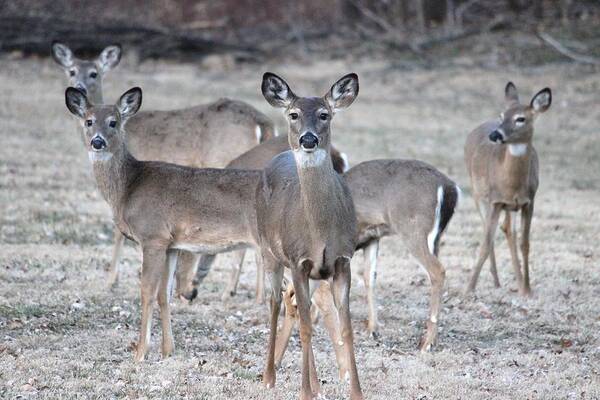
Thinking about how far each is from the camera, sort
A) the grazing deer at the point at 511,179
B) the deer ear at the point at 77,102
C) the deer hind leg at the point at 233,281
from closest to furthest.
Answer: the deer ear at the point at 77,102 < the deer hind leg at the point at 233,281 < the grazing deer at the point at 511,179

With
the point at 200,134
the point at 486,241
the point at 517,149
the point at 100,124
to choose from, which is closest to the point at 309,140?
the point at 100,124

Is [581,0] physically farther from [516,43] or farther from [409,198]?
[409,198]

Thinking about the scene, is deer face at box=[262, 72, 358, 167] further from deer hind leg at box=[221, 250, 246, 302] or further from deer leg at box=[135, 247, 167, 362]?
deer hind leg at box=[221, 250, 246, 302]

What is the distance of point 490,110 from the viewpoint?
2144 centimetres

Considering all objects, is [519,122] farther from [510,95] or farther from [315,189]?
[315,189]

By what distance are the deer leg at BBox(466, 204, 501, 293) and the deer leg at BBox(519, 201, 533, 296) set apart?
25 cm

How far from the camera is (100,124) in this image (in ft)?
27.9

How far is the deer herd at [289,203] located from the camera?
6879 mm

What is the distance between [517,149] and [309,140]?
14.7 ft

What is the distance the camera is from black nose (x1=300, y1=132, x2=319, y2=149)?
22.1ft

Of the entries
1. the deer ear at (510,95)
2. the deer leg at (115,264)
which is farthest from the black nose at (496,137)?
the deer leg at (115,264)

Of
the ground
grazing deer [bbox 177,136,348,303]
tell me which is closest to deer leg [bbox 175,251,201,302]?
grazing deer [bbox 177,136,348,303]

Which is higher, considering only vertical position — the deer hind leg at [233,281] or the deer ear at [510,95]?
the deer ear at [510,95]

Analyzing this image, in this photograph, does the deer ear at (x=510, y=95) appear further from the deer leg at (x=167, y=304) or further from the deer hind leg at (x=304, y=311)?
the deer hind leg at (x=304, y=311)
